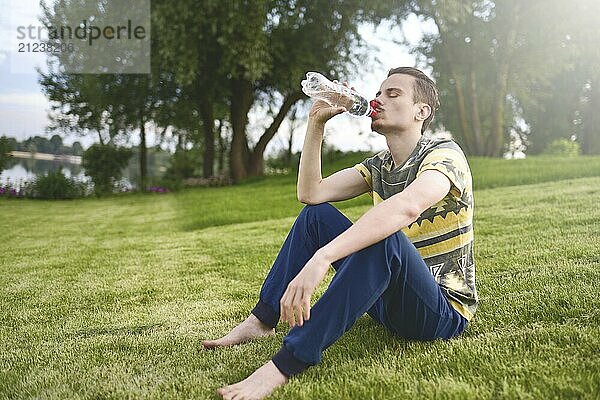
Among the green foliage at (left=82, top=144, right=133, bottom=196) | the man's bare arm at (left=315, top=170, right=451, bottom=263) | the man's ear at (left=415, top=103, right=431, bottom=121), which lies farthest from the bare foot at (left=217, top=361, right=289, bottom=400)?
the green foliage at (left=82, top=144, right=133, bottom=196)

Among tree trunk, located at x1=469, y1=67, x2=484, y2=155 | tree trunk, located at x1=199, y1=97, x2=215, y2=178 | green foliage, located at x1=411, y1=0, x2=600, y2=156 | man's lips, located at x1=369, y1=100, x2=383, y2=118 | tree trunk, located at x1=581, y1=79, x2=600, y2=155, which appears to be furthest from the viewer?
tree trunk, located at x1=581, y1=79, x2=600, y2=155

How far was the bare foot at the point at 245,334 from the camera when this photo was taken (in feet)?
8.38

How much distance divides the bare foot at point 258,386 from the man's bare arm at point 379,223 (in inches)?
15.7

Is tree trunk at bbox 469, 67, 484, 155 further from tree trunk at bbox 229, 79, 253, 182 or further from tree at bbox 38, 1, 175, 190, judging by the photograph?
tree at bbox 38, 1, 175, 190

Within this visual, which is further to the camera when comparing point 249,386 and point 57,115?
point 57,115

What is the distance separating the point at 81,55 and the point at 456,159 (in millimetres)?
19840

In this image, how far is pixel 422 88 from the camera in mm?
2369

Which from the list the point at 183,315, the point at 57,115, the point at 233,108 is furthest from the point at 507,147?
the point at 183,315

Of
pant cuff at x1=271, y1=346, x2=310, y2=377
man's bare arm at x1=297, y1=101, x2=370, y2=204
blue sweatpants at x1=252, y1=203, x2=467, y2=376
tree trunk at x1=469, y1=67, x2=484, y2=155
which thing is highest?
tree trunk at x1=469, y1=67, x2=484, y2=155

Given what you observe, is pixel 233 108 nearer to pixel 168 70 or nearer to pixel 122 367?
pixel 168 70

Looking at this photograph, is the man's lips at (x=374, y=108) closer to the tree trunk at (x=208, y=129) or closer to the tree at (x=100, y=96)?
the tree at (x=100, y=96)

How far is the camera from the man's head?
2.33 meters

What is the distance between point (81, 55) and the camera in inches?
787

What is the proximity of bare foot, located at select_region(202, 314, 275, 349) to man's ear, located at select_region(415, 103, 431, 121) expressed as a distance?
1025 millimetres
